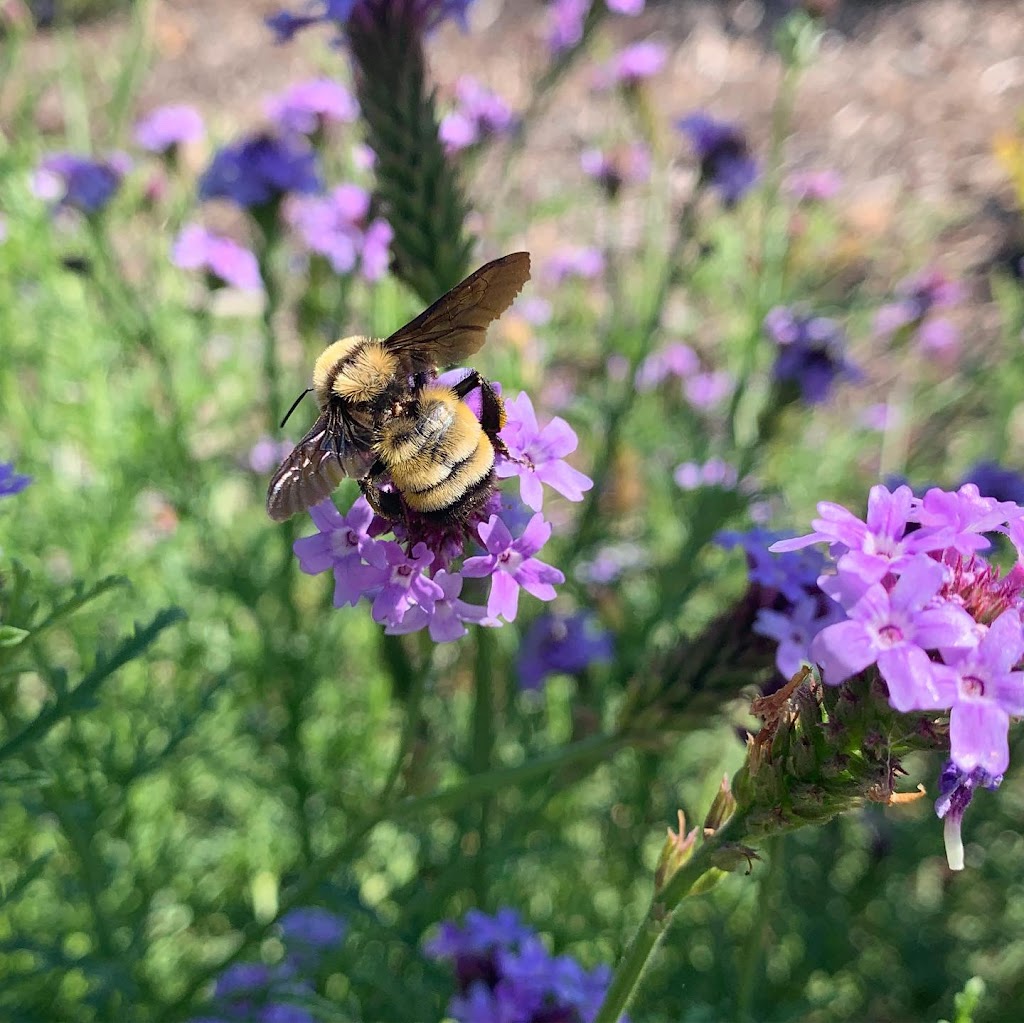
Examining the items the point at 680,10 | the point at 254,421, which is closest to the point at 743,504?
the point at 254,421

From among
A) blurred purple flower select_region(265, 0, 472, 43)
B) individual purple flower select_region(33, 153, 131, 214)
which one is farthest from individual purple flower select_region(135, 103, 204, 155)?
blurred purple flower select_region(265, 0, 472, 43)

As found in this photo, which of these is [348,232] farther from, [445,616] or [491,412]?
[445,616]

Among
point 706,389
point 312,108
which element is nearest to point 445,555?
point 312,108

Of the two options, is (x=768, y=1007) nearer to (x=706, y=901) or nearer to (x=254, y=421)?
(x=706, y=901)

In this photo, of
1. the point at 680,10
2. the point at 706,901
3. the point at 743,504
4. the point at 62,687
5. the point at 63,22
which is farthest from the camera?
the point at 680,10

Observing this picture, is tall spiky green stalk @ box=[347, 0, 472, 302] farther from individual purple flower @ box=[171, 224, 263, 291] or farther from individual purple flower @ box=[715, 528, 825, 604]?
individual purple flower @ box=[171, 224, 263, 291]

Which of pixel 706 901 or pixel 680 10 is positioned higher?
A: pixel 680 10
